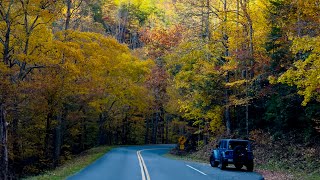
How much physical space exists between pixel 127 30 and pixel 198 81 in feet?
181

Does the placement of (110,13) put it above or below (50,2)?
above

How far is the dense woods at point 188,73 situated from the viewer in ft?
63.7

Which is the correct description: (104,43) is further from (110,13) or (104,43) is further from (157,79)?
(110,13)

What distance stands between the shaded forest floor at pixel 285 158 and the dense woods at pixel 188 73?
58 cm

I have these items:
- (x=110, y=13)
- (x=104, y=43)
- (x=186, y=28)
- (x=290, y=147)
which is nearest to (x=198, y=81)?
(x=186, y=28)

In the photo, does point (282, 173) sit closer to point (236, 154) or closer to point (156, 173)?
point (236, 154)

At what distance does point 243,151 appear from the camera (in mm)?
20281

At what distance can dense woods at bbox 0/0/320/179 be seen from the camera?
19406 mm

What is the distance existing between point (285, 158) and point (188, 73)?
52.1 feet

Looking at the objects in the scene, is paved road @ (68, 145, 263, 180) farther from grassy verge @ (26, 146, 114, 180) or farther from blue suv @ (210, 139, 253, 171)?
grassy verge @ (26, 146, 114, 180)

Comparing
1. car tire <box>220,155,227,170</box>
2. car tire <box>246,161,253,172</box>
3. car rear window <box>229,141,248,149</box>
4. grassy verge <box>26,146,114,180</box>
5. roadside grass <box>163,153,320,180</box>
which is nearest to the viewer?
roadside grass <box>163,153,320,180</box>

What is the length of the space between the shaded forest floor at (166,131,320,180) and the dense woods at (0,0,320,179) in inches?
22.9

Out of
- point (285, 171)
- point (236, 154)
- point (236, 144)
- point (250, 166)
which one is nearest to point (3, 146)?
point (236, 154)

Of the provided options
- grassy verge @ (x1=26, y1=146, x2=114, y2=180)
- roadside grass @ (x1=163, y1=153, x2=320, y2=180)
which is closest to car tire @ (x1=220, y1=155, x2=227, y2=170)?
roadside grass @ (x1=163, y1=153, x2=320, y2=180)
